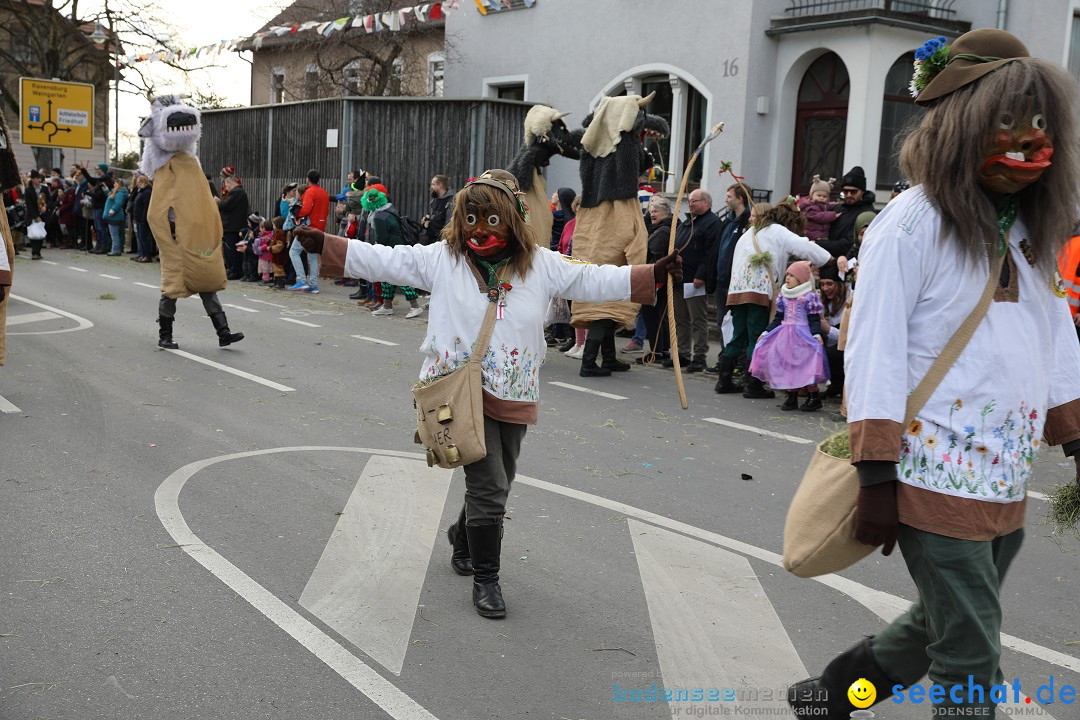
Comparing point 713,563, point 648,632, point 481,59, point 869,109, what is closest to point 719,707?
point 648,632

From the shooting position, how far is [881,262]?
276cm

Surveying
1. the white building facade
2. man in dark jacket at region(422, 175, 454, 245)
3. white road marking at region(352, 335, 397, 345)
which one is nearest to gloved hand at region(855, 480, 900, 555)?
white road marking at region(352, 335, 397, 345)

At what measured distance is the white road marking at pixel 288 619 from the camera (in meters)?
3.66

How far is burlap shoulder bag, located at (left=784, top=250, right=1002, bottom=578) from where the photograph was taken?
8.99 feet

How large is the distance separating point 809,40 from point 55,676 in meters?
17.8

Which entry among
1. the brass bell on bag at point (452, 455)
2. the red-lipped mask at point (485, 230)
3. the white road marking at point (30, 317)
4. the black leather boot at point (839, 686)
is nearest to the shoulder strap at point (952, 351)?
the black leather boot at point (839, 686)

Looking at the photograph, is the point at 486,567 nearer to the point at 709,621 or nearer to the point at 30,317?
the point at 709,621

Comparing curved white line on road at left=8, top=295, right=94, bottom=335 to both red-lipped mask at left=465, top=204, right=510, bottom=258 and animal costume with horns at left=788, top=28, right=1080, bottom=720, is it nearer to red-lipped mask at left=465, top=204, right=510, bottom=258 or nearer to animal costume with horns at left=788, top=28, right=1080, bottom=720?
red-lipped mask at left=465, top=204, right=510, bottom=258

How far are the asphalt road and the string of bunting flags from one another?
55.0 ft

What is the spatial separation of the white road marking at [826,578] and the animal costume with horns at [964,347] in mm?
724

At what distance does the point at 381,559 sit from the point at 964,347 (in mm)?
3141

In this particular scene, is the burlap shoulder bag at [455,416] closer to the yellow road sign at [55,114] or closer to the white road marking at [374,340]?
the white road marking at [374,340]

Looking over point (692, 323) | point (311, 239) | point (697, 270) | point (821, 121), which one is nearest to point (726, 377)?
point (692, 323)

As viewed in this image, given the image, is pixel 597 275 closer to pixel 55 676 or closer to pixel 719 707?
pixel 719 707
